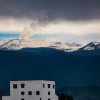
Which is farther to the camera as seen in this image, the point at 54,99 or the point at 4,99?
the point at 54,99

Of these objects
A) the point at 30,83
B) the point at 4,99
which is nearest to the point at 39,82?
the point at 30,83

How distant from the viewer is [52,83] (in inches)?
7274

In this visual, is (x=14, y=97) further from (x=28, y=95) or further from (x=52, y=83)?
(x=52, y=83)

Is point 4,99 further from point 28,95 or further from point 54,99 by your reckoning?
point 54,99

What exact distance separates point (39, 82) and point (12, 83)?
9852 millimetres

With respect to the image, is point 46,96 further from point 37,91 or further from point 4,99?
point 4,99

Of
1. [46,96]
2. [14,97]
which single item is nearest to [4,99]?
[14,97]

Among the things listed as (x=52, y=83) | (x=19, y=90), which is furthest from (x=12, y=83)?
(x=52, y=83)

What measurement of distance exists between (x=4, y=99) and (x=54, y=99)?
21.1 meters

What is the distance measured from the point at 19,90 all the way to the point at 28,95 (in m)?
3.76

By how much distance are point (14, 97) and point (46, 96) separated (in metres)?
12.0

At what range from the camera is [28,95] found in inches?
7028

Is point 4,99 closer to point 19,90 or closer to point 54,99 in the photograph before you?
point 19,90

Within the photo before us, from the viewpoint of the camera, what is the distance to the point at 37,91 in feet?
584
